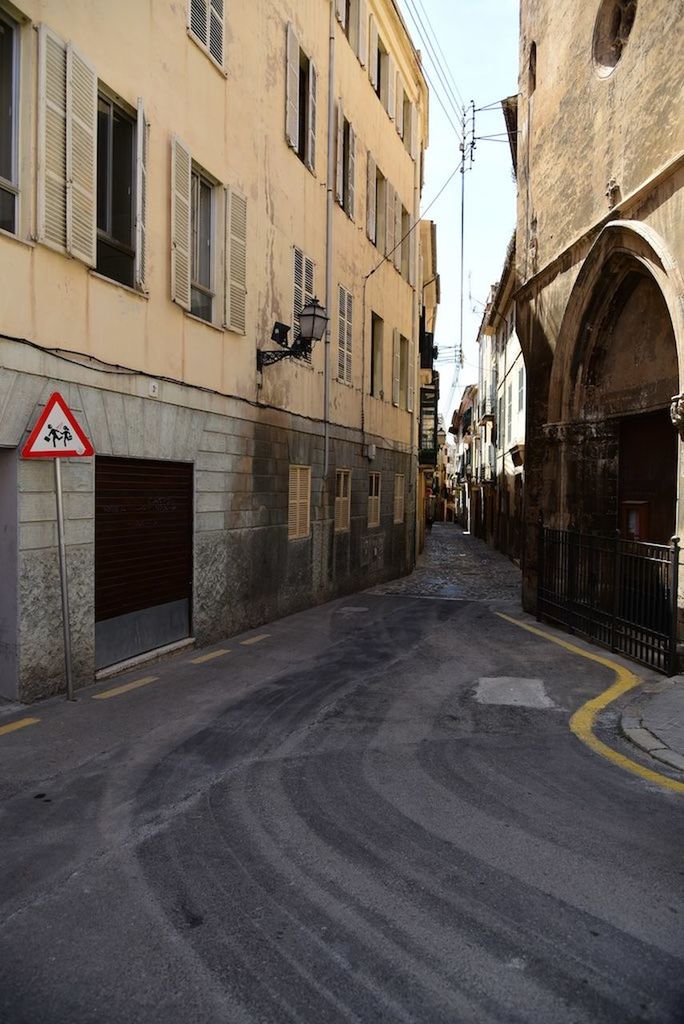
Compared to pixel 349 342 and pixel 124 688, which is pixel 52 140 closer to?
pixel 124 688

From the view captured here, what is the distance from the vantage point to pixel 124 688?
764 cm

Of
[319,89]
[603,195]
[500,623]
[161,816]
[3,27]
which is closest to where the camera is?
[161,816]

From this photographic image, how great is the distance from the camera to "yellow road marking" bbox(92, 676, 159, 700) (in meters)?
7.27

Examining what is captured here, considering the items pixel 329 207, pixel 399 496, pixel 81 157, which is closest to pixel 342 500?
pixel 399 496

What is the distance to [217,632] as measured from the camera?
10406 mm

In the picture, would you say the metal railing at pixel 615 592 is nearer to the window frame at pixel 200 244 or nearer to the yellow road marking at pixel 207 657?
the yellow road marking at pixel 207 657

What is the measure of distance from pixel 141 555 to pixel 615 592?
6.06 meters

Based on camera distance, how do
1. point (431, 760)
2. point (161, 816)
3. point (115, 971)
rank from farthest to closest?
point (431, 760)
point (161, 816)
point (115, 971)

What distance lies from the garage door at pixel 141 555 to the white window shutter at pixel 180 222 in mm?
2109

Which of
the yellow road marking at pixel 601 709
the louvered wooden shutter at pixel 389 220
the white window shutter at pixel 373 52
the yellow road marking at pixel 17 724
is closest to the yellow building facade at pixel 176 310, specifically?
the yellow road marking at pixel 17 724

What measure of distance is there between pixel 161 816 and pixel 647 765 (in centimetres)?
353

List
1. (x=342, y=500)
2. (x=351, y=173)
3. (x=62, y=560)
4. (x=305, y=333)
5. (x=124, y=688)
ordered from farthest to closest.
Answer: (x=351, y=173)
(x=342, y=500)
(x=305, y=333)
(x=124, y=688)
(x=62, y=560)

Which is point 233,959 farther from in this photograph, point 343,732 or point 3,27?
point 3,27

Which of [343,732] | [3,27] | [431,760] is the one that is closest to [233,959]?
[431,760]
